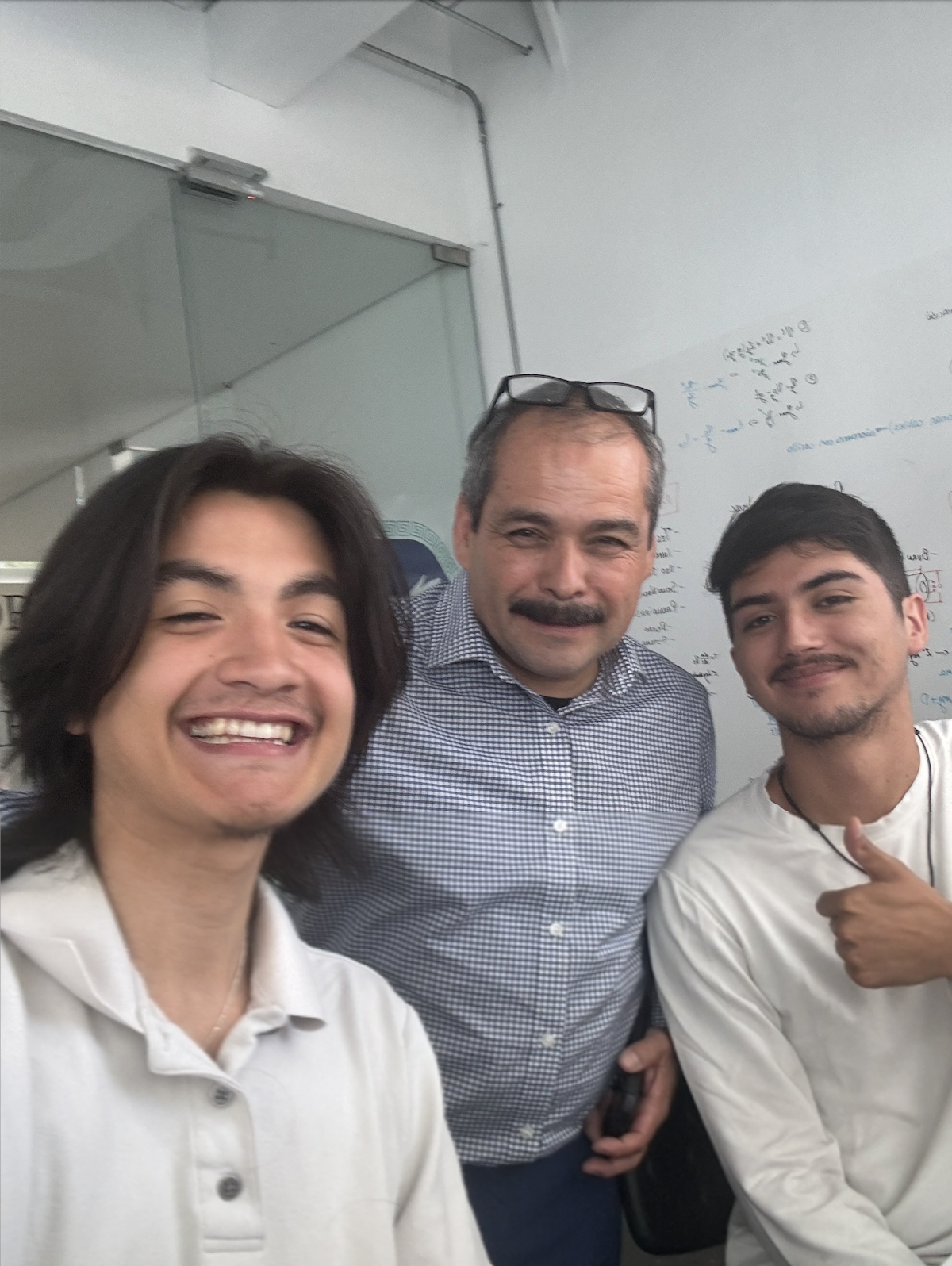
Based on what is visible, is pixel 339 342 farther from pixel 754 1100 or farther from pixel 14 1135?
pixel 14 1135

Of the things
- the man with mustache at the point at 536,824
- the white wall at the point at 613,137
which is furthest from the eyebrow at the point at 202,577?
the white wall at the point at 613,137

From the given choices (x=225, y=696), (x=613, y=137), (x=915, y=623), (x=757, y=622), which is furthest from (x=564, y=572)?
(x=613, y=137)

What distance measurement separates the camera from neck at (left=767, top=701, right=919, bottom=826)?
124 cm

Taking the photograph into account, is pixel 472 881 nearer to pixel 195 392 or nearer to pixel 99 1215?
pixel 99 1215

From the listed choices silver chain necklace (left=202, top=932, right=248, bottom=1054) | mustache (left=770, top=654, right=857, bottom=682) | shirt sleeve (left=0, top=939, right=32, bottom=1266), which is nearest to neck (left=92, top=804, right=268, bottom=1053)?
silver chain necklace (left=202, top=932, right=248, bottom=1054)

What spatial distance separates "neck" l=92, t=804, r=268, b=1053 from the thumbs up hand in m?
0.69

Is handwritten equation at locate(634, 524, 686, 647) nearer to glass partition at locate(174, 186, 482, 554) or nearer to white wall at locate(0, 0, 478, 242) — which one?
glass partition at locate(174, 186, 482, 554)

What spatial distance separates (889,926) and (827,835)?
18 centimetres

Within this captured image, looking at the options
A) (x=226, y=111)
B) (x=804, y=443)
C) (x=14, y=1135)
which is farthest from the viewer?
(x=226, y=111)

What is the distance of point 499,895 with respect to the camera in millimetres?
1185

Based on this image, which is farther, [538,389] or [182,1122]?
[538,389]

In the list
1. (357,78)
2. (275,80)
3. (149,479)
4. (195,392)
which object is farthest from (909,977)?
(357,78)

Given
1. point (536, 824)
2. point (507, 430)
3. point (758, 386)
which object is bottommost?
point (536, 824)

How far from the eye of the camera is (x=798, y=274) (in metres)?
1.93
